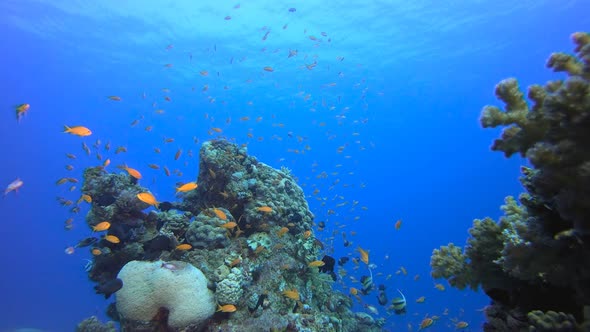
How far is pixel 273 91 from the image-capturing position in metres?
Answer: 53.8

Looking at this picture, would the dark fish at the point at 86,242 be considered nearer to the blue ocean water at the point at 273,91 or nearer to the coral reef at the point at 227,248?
the coral reef at the point at 227,248

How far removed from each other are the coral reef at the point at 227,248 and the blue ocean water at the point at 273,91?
4732mm

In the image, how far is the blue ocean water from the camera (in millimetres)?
32656

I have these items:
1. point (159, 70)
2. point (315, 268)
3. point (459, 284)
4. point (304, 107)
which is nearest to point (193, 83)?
point (159, 70)

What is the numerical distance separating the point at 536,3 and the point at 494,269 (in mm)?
40166

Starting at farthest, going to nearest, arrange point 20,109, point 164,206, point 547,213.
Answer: point 164,206
point 20,109
point 547,213

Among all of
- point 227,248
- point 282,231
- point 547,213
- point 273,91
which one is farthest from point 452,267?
point 273,91

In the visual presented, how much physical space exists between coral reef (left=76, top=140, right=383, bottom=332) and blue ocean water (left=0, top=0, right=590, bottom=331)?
4.73 meters

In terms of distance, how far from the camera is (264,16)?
33000 mm

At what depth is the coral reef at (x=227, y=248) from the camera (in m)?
7.41

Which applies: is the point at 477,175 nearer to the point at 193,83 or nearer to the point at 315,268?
the point at 193,83

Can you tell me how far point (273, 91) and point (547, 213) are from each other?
52533mm

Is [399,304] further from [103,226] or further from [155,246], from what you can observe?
[103,226]

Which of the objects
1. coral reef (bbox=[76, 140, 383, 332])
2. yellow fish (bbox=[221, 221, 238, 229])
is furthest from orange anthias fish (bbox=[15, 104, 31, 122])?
yellow fish (bbox=[221, 221, 238, 229])
